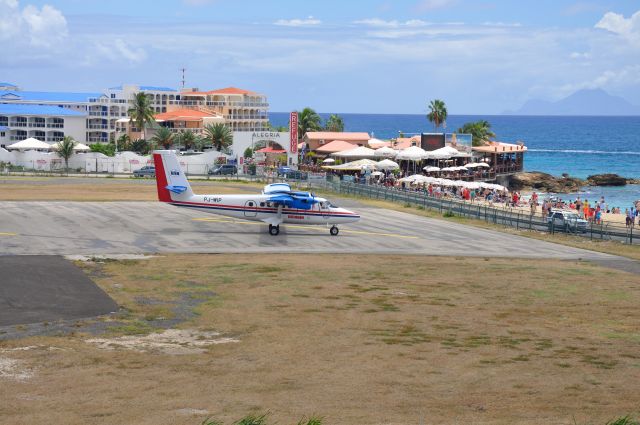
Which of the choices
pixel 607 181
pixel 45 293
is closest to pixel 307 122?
pixel 607 181

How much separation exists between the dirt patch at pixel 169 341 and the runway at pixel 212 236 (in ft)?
52.1

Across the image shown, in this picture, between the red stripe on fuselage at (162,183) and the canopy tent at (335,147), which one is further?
the canopy tent at (335,147)

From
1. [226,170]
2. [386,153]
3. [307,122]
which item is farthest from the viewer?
[307,122]

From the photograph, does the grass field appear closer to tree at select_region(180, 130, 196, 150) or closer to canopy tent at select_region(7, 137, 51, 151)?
canopy tent at select_region(7, 137, 51, 151)

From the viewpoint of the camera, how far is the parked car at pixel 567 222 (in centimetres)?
5638

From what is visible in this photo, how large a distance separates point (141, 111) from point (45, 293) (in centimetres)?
8342

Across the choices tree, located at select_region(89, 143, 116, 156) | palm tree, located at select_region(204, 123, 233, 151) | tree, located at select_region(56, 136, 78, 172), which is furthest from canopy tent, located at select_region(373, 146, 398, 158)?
tree, located at select_region(89, 143, 116, 156)

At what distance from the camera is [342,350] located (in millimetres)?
27812

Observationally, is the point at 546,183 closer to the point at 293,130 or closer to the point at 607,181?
the point at 607,181

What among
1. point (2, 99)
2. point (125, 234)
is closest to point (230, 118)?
point (2, 99)

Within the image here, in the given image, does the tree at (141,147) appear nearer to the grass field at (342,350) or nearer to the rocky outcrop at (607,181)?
the rocky outcrop at (607,181)

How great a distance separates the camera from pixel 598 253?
164 ft

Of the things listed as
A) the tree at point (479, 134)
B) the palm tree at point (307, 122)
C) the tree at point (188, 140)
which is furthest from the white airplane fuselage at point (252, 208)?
the palm tree at point (307, 122)

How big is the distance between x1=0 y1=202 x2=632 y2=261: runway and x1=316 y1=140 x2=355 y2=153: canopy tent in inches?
1731
